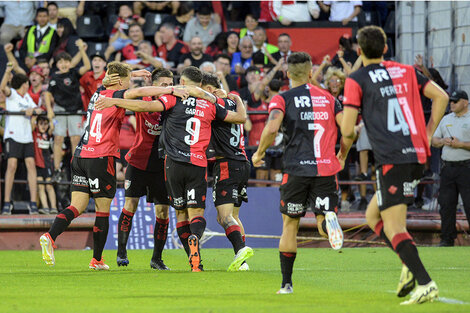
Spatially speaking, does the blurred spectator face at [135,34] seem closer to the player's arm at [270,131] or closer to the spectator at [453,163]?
the spectator at [453,163]

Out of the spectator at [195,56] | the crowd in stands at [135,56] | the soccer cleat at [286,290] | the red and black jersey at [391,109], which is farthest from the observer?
the spectator at [195,56]

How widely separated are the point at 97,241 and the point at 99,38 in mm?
10845

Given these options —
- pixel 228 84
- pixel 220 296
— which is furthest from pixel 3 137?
pixel 220 296

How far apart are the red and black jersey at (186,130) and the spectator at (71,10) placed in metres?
11.1

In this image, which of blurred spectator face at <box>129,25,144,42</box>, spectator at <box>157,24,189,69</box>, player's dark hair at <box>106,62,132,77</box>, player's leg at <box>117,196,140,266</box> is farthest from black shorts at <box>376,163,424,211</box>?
blurred spectator face at <box>129,25,144,42</box>

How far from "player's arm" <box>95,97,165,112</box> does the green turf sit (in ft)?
6.14

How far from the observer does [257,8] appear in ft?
64.6

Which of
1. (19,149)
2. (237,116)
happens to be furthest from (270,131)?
(19,149)

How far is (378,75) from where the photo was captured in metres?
6.65

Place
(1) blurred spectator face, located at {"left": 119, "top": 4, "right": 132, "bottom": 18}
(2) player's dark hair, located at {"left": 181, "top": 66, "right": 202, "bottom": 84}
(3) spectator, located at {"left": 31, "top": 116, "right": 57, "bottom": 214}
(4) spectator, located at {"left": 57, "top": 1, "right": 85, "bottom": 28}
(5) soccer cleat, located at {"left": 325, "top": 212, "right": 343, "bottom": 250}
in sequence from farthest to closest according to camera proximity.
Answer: (4) spectator, located at {"left": 57, "top": 1, "right": 85, "bottom": 28}, (1) blurred spectator face, located at {"left": 119, "top": 4, "right": 132, "bottom": 18}, (3) spectator, located at {"left": 31, "top": 116, "right": 57, "bottom": 214}, (2) player's dark hair, located at {"left": 181, "top": 66, "right": 202, "bottom": 84}, (5) soccer cleat, located at {"left": 325, "top": 212, "right": 343, "bottom": 250}

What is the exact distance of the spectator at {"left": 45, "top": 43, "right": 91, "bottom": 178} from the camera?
1520 cm

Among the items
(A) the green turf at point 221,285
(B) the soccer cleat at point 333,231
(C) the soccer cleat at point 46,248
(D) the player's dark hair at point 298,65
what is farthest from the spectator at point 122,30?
(B) the soccer cleat at point 333,231

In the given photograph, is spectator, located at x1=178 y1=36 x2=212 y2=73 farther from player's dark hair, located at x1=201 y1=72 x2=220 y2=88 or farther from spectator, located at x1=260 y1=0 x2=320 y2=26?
player's dark hair, located at x1=201 y1=72 x2=220 y2=88

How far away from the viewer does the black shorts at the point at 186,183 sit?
922 centimetres
